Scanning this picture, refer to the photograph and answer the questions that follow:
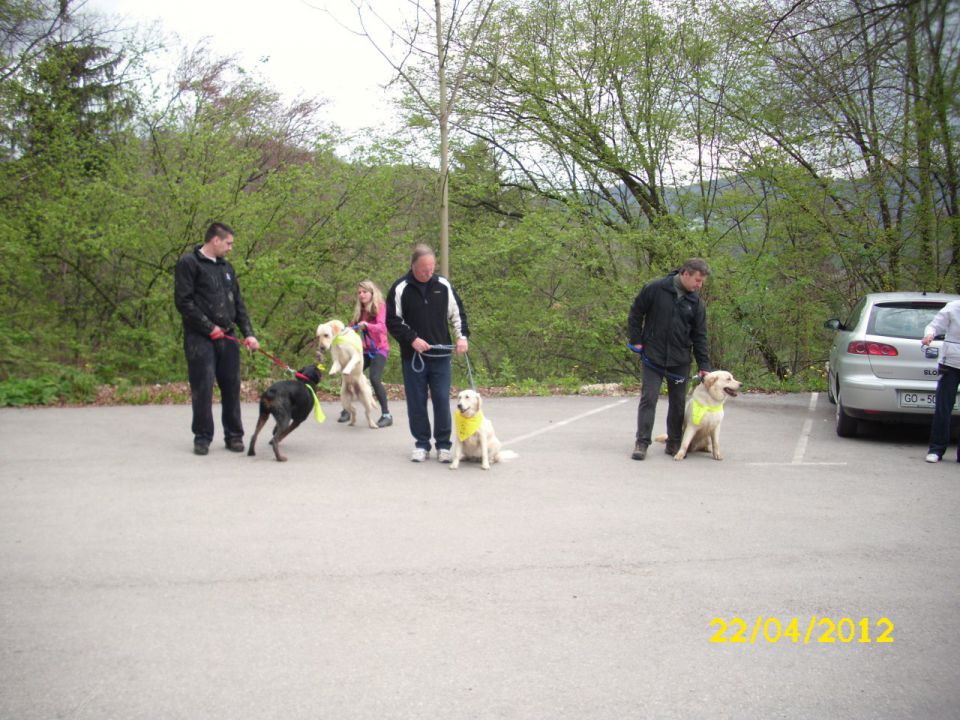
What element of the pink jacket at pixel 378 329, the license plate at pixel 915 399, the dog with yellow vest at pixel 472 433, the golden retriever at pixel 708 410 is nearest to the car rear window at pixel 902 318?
the license plate at pixel 915 399

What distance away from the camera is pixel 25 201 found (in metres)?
16.5

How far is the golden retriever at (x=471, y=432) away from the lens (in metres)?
7.80

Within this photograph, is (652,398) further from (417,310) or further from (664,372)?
(417,310)

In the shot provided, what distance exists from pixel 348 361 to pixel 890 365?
622 centimetres

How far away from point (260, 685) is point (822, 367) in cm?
1700

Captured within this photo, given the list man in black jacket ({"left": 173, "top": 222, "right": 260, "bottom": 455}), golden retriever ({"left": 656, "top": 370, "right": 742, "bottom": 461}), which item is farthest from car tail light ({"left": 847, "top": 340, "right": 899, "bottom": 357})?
man in black jacket ({"left": 173, "top": 222, "right": 260, "bottom": 455})

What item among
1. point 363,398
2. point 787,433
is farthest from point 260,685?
point 787,433

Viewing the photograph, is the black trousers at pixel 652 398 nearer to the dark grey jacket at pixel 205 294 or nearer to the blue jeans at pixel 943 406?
the blue jeans at pixel 943 406

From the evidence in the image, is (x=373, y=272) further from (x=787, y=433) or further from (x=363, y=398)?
(x=787, y=433)

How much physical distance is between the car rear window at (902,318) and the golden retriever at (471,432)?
4.84 meters

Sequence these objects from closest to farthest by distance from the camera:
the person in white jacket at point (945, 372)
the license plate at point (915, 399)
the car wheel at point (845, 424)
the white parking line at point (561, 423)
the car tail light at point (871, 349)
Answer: the person in white jacket at point (945, 372)
the license plate at point (915, 399)
the car tail light at point (871, 349)
the white parking line at point (561, 423)
the car wheel at point (845, 424)

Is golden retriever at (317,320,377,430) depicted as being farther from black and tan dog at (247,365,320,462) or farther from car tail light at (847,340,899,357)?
car tail light at (847,340,899,357)
